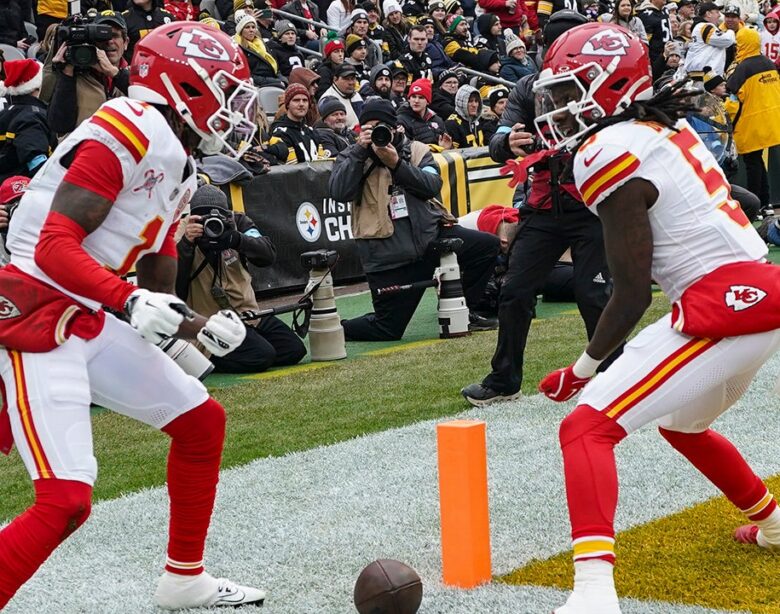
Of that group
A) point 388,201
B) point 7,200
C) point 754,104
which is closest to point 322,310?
point 388,201

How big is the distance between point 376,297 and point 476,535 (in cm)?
535

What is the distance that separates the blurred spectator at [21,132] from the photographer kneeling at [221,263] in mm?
1149

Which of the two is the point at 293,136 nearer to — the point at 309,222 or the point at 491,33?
the point at 309,222

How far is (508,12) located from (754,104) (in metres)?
5.60

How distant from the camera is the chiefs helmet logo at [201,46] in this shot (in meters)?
3.65

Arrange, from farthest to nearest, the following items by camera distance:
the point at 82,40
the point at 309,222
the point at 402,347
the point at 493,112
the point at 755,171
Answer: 1. the point at 755,171
2. the point at 493,112
3. the point at 309,222
4. the point at 402,347
5. the point at 82,40

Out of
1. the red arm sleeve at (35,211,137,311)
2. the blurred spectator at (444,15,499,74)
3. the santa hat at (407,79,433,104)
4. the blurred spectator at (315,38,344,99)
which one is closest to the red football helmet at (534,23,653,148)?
the red arm sleeve at (35,211,137,311)

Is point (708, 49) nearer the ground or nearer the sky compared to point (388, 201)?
nearer the ground

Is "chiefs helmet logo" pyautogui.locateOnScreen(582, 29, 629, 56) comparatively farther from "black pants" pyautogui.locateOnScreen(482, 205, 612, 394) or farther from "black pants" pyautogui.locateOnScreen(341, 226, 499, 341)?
"black pants" pyautogui.locateOnScreen(341, 226, 499, 341)

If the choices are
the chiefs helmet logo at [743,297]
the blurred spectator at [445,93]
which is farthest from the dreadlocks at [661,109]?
the blurred spectator at [445,93]

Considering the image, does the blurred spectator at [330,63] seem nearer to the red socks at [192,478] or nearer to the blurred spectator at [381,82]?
the blurred spectator at [381,82]

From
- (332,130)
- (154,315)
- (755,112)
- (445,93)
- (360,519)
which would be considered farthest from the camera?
(445,93)

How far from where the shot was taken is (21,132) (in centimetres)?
812

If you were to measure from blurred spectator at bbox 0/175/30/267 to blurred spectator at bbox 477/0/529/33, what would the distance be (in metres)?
12.8
